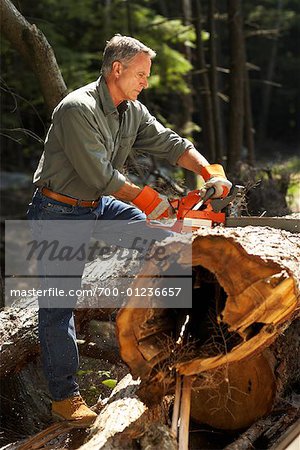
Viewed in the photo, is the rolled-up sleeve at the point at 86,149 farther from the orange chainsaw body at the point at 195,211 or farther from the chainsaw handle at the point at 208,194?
the chainsaw handle at the point at 208,194

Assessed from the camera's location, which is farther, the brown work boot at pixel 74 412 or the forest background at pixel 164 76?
the forest background at pixel 164 76

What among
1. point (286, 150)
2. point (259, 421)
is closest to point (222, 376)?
point (259, 421)

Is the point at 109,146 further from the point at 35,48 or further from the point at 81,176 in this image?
the point at 35,48

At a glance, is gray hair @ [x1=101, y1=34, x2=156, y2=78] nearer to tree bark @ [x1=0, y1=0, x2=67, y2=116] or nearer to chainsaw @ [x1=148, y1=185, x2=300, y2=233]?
chainsaw @ [x1=148, y1=185, x2=300, y2=233]

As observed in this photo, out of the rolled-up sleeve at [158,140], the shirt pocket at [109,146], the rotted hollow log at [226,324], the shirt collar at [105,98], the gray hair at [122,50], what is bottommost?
the rotted hollow log at [226,324]

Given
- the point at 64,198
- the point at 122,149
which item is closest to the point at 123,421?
the point at 64,198

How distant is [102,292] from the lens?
16.7 feet

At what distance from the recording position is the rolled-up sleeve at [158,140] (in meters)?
4.85

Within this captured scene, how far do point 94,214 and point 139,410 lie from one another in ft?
4.57

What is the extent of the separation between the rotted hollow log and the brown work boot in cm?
61

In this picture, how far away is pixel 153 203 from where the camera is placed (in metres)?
4.17

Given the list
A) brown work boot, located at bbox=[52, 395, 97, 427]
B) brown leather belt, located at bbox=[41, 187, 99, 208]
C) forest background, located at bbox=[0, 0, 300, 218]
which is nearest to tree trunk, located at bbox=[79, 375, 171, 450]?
brown work boot, located at bbox=[52, 395, 97, 427]

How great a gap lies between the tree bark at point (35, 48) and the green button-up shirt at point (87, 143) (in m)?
1.89

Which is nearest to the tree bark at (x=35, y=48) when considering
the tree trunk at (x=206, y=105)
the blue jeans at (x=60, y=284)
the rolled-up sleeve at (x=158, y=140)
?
the rolled-up sleeve at (x=158, y=140)
